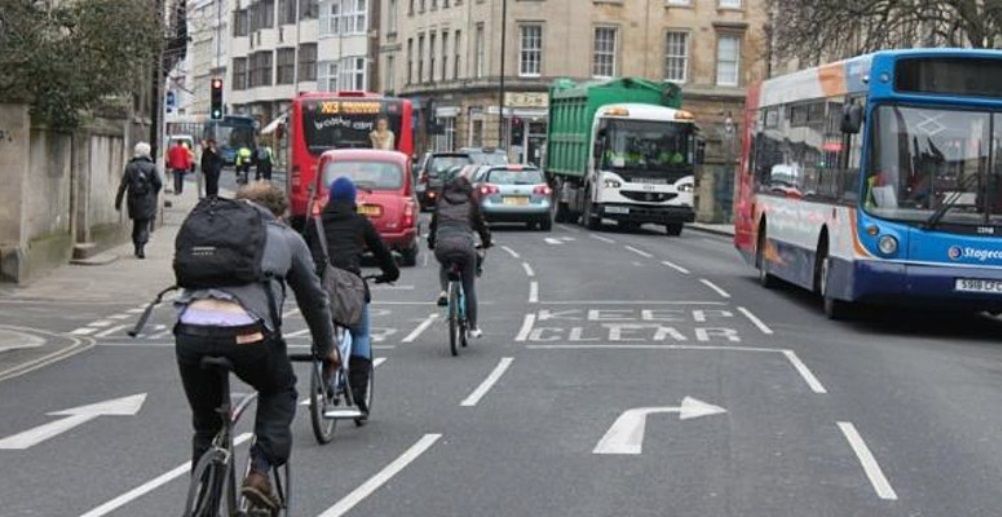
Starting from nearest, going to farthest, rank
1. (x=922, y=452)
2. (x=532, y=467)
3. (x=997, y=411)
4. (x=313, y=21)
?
(x=532, y=467)
(x=922, y=452)
(x=997, y=411)
(x=313, y=21)

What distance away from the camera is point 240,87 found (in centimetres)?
11069

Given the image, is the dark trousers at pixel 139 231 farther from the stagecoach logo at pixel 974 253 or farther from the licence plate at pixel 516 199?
the stagecoach logo at pixel 974 253

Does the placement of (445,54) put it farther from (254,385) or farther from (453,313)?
(254,385)

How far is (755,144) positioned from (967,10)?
50.0 ft

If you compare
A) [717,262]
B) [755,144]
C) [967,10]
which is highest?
[967,10]

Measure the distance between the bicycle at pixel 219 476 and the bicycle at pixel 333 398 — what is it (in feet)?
9.98

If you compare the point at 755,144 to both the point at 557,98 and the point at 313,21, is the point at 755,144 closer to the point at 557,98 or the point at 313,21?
the point at 557,98

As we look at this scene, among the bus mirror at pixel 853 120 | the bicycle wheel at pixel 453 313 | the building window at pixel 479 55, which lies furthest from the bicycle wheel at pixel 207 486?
the building window at pixel 479 55

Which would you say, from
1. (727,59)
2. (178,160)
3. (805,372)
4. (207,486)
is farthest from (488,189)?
(727,59)

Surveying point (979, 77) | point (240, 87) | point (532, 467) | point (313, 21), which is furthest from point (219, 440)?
point (240, 87)

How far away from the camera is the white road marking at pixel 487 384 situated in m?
11.3

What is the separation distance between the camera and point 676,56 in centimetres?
7425

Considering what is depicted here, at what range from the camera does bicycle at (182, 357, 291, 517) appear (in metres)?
5.66

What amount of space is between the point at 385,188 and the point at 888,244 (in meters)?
11.1
